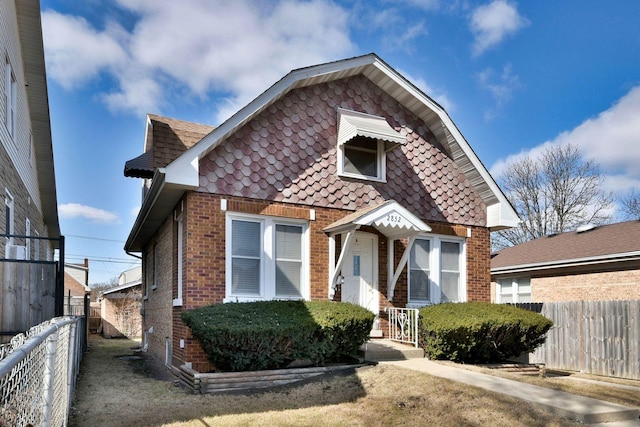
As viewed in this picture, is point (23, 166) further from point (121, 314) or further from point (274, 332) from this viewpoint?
point (121, 314)

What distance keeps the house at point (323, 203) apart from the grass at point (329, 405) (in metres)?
1.81

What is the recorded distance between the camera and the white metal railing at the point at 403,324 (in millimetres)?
11141

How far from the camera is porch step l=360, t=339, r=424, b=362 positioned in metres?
10.3

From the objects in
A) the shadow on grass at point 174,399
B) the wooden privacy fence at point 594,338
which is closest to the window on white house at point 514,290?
the wooden privacy fence at point 594,338

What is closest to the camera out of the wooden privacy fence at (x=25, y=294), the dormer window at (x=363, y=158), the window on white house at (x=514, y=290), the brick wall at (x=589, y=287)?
the wooden privacy fence at (x=25, y=294)

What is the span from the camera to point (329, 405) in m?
7.46

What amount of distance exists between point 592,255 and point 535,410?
1121 cm

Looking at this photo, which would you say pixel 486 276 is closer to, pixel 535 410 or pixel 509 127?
pixel 535 410

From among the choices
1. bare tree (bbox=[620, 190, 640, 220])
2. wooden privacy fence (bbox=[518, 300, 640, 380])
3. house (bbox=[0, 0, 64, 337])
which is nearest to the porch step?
wooden privacy fence (bbox=[518, 300, 640, 380])

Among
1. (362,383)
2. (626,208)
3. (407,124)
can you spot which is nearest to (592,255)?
(407,124)

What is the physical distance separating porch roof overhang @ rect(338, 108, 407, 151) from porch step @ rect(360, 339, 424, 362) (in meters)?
4.47

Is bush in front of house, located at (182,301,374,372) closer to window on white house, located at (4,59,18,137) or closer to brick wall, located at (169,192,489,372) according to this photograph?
brick wall, located at (169,192,489,372)

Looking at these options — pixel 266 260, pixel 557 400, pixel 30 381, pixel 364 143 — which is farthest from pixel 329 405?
pixel 364 143

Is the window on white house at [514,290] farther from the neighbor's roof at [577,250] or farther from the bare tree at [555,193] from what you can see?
the bare tree at [555,193]
